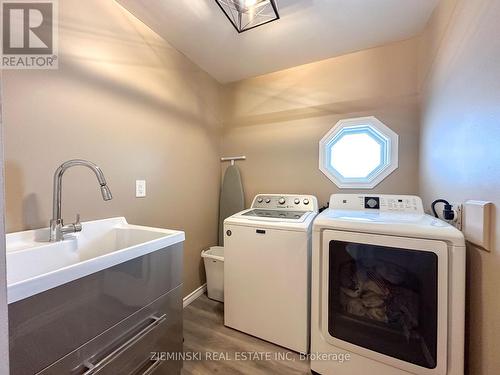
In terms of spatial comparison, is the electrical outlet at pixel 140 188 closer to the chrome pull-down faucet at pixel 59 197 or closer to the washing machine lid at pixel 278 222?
the chrome pull-down faucet at pixel 59 197

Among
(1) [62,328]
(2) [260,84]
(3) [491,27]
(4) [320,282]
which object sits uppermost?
(2) [260,84]

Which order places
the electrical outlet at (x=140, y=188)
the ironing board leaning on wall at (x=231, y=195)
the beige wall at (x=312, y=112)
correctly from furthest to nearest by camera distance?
the ironing board leaning on wall at (x=231, y=195)
the beige wall at (x=312, y=112)
the electrical outlet at (x=140, y=188)

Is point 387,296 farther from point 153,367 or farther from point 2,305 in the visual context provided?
point 2,305

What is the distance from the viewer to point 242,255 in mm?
1591

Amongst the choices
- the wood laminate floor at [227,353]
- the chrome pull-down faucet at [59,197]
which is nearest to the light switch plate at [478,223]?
the wood laminate floor at [227,353]

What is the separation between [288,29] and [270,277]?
1873 millimetres

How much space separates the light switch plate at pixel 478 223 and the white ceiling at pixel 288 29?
1.38 m

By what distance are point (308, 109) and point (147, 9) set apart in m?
1.50

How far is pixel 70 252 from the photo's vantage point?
3.59ft

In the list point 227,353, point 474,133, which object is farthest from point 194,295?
point 474,133

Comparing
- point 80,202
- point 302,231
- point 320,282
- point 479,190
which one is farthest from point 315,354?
point 80,202

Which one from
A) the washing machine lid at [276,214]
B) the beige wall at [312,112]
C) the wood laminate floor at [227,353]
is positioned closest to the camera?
the wood laminate floor at [227,353]

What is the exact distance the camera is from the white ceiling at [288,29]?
4.68 feet

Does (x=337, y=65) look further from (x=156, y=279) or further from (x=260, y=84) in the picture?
(x=156, y=279)
